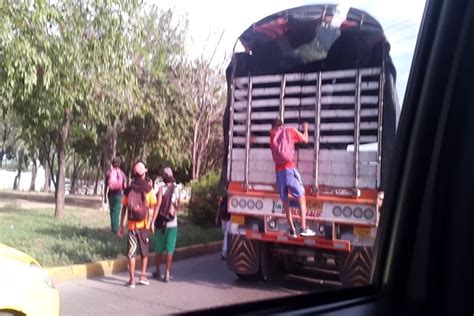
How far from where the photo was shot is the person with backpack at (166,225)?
143 inches

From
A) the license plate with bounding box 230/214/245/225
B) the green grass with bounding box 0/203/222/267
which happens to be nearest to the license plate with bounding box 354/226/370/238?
the license plate with bounding box 230/214/245/225

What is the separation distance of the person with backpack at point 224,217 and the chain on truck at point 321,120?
0.14m

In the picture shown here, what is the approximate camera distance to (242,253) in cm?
470

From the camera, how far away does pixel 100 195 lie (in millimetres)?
3002

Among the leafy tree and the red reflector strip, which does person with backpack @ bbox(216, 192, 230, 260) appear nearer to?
the red reflector strip

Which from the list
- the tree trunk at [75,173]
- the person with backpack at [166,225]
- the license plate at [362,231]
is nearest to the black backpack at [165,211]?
the person with backpack at [166,225]

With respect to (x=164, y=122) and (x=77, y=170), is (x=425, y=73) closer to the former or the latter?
(x=164, y=122)

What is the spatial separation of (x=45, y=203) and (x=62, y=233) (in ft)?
0.76

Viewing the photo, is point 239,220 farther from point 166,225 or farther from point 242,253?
point 166,225

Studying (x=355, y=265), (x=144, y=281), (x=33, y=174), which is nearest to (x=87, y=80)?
(x=33, y=174)

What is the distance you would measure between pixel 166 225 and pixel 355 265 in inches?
47.2

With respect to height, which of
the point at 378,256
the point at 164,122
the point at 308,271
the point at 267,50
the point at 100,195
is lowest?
the point at 308,271

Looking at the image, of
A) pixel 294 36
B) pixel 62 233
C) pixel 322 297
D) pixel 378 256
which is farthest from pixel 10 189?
pixel 294 36

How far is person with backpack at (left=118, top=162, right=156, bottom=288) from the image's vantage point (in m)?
3.08
